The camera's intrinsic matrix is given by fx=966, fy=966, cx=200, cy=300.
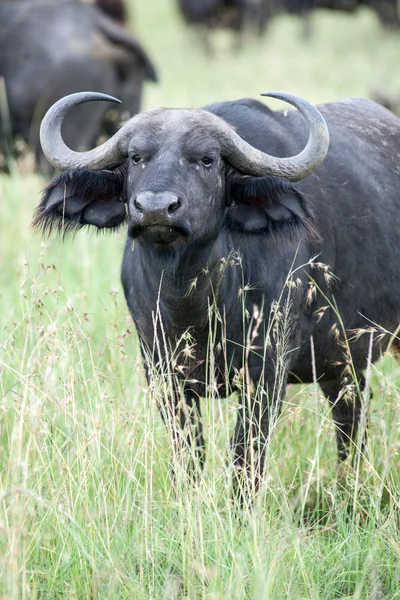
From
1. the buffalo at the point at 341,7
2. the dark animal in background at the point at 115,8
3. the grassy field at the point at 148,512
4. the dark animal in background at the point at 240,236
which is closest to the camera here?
the grassy field at the point at 148,512

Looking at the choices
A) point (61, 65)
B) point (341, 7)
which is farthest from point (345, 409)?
point (341, 7)

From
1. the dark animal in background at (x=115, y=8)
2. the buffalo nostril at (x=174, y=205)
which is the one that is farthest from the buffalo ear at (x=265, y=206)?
the dark animal in background at (x=115, y=8)

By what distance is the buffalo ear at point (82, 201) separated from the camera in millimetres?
4000

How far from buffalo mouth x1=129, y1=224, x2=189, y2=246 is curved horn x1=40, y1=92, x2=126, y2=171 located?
1.58ft

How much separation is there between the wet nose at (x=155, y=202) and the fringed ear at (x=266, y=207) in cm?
56

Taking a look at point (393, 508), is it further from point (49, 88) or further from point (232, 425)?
point (49, 88)

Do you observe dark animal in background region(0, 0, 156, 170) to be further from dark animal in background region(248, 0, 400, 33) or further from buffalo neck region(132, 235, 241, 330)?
dark animal in background region(248, 0, 400, 33)

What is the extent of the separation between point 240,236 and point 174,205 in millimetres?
661

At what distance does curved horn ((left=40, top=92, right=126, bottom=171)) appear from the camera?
3.96m

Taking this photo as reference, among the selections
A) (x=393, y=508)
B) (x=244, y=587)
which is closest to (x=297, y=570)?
(x=244, y=587)

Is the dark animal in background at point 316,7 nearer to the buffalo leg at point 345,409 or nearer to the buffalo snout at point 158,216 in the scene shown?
the buffalo leg at point 345,409

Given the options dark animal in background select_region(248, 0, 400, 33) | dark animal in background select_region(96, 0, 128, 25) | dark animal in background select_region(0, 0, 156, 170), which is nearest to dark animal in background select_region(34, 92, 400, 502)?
dark animal in background select_region(0, 0, 156, 170)

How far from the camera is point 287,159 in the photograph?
387 centimetres

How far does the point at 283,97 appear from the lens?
377 cm
